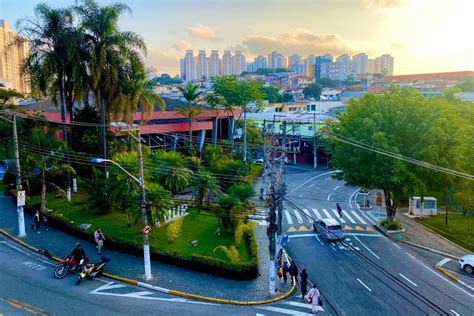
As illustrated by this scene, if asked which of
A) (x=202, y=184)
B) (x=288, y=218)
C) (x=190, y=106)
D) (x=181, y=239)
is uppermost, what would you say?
(x=190, y=106)

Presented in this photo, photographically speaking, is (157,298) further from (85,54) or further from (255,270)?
(85,54)

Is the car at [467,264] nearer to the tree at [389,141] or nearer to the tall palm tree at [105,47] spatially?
the tree at [389,141]

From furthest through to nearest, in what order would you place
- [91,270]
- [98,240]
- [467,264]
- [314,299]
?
[467,264], [98,240], [91,270], [314,299]

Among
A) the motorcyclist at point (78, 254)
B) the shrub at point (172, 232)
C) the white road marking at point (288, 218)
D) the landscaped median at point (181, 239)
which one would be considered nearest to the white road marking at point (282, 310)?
the landscaped median at point (181, 239)

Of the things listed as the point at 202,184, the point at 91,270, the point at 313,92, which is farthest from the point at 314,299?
the point at 313,92

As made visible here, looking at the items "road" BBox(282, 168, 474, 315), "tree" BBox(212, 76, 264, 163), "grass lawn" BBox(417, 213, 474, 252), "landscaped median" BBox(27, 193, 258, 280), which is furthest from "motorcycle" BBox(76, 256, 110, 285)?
"tree" BBox(212, 76, 264, 163)

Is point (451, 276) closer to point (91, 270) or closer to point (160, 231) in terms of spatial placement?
point (160, 231)

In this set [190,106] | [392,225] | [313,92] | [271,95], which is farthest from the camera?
[313,92]
